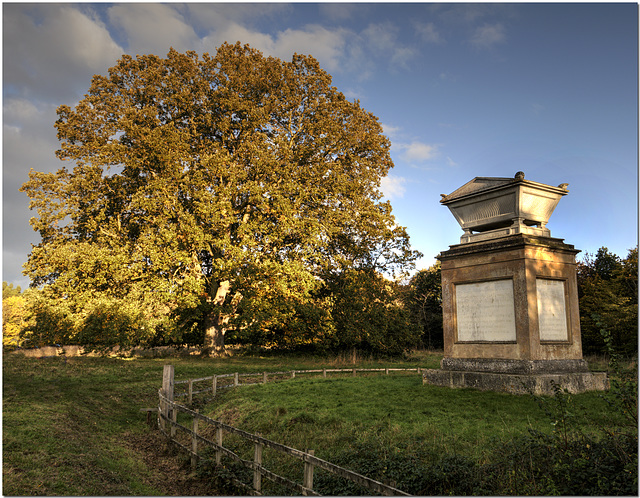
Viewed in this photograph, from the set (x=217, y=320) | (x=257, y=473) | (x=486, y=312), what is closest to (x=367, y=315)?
(x=217, y=320)

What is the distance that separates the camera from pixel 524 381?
10773 mm

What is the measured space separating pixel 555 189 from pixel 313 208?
16752mm

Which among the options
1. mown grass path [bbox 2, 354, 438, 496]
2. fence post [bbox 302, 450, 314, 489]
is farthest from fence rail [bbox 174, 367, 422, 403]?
fence post [bbox 302, 450, 314, 489]

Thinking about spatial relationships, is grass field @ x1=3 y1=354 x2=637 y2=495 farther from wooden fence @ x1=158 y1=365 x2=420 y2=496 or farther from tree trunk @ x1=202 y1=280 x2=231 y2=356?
tree trunk @ x1=202 y1=280 x2=231 y2=356

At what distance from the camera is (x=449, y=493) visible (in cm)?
598

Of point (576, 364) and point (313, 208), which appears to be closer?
point (576, 364)

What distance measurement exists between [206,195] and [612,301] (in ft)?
99.6

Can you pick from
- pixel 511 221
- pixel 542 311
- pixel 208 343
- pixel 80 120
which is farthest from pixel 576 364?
pixel 80 120

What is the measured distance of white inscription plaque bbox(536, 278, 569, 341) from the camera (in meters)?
11.7

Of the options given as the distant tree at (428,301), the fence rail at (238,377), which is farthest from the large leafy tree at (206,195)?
the distant tree at (428,301)

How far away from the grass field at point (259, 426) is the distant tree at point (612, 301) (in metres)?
22.9

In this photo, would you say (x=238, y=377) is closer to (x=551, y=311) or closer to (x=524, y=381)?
(x=524, y=381)

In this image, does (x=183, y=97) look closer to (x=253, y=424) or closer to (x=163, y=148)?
(x=163, y=148)

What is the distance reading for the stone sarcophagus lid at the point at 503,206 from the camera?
12145 millimetres
